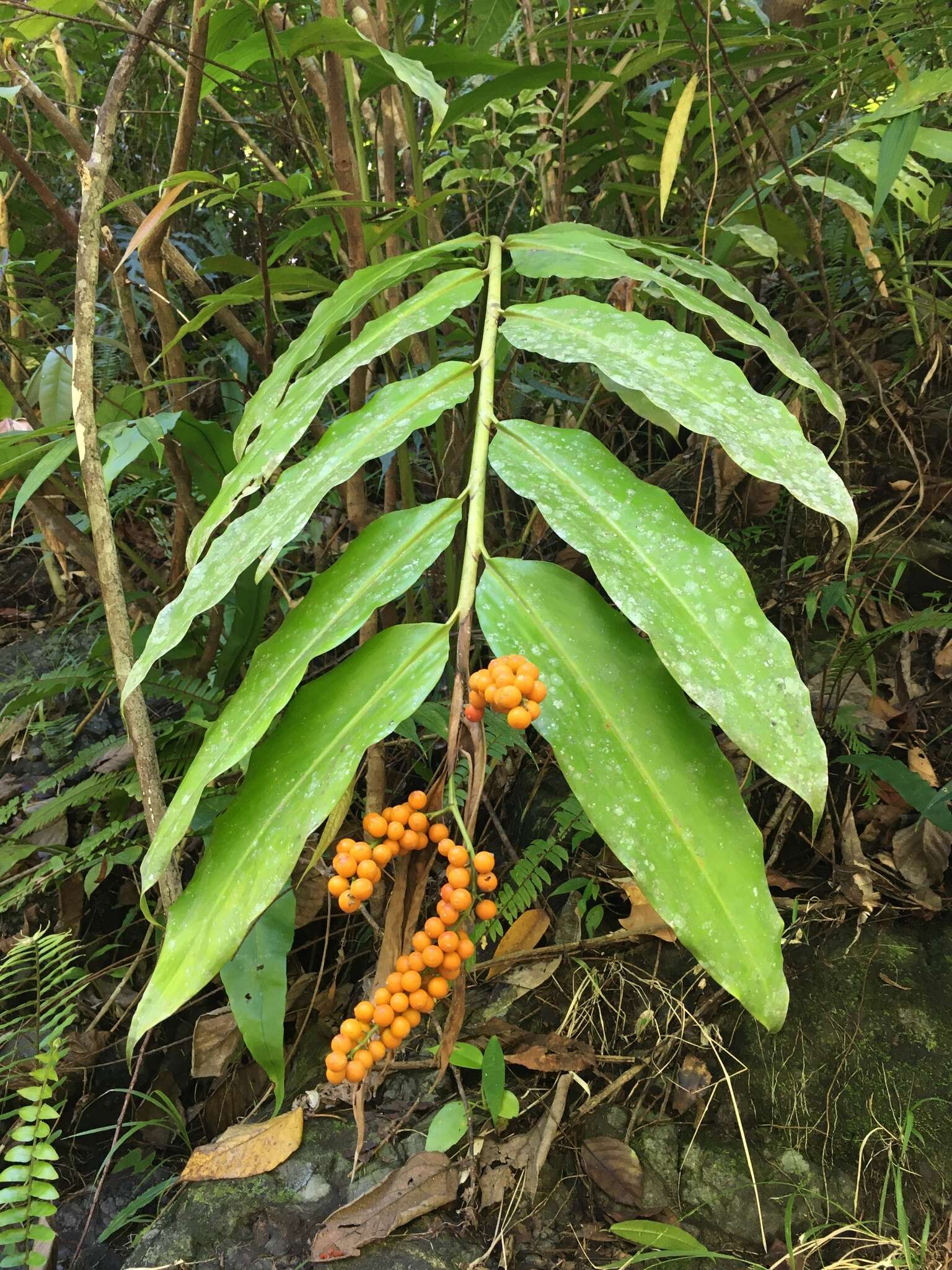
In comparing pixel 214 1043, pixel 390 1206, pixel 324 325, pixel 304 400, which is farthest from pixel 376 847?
pixel 214 1043

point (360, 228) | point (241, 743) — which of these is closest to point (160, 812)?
point (241, 743)

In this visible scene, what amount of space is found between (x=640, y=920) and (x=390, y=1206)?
53 cm

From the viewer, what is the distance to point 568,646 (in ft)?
2.10

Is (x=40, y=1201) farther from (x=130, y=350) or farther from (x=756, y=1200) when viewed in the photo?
(x=130, y=350)

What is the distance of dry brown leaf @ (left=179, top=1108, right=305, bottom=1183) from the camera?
116cm

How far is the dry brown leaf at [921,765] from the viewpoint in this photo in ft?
4.50

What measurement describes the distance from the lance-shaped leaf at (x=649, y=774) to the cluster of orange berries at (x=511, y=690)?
0.05 m

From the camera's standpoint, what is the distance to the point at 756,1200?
1.05 m

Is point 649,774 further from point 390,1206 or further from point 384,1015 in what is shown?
point 390,1206

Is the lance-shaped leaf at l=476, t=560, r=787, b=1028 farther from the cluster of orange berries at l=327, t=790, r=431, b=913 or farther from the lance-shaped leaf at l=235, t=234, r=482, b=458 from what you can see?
the lance-shaped leaf at l=235, t=234, r=482, b=458

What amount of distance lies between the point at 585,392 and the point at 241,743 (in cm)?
129

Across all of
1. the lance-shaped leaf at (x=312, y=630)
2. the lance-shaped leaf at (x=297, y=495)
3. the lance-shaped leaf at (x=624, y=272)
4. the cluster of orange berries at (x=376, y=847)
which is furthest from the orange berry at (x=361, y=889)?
the lance-shaped leaf at (x=624, y=272)

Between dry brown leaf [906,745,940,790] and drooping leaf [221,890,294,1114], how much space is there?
1025 mm

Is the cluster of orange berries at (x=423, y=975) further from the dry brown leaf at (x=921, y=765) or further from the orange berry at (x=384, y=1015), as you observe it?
the dry brown leaf at (x=921, y=765)
